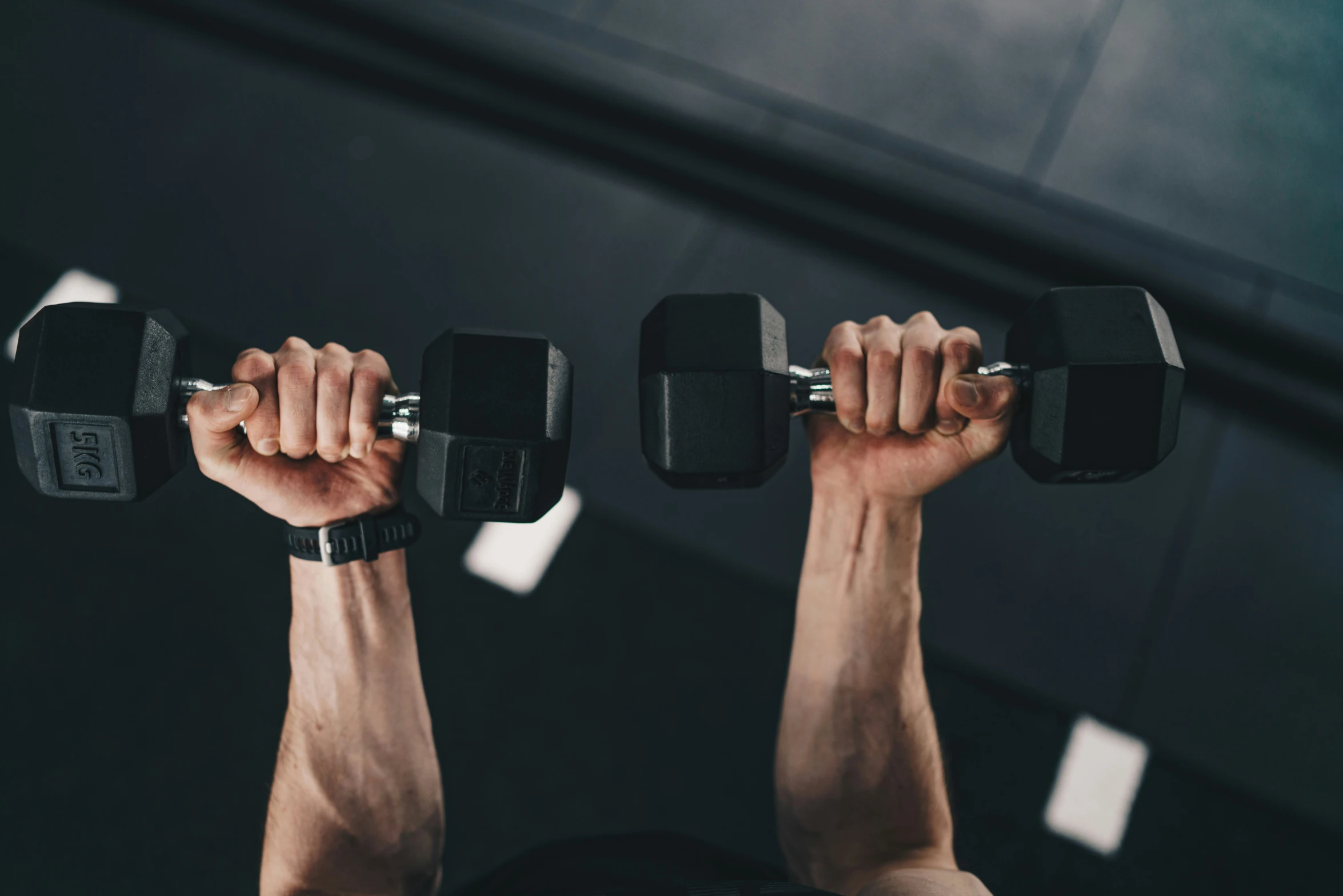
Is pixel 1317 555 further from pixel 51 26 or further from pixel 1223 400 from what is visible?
pixel 51 26

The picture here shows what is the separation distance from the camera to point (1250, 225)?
6.67ft

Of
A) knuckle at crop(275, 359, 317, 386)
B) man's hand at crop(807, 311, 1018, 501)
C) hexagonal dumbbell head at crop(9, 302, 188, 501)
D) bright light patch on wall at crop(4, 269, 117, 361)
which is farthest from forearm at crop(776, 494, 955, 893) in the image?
bright light patch on wall at crop(4, 269, 117, 361)

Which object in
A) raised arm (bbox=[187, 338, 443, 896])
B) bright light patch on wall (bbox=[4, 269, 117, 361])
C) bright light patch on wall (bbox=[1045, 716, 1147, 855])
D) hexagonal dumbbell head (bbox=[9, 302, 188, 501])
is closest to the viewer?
hexagonal dumbbell head (bbox=[9, 302, 188, 501])

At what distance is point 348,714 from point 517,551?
76 centimetres

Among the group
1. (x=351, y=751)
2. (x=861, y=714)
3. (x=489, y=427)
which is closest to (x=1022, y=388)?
(x=861, y=714)

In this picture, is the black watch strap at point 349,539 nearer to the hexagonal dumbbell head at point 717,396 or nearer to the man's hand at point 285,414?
the man's hand at point 285,414

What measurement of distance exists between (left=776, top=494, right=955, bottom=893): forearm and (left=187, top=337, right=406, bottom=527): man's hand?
58 cm

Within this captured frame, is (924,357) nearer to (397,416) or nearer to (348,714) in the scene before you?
(397,416)

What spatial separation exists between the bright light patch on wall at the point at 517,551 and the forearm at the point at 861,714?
82 cm

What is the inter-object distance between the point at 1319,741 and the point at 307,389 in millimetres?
1975

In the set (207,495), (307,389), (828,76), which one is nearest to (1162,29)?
(828,76)

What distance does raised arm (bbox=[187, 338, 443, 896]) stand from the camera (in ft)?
3.34

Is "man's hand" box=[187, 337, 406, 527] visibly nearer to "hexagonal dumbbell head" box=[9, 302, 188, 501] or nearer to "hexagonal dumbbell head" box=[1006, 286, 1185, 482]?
"hexagonal dumbbell head" box=[9, 302, 188, 501]

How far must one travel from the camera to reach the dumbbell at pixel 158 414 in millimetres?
886
